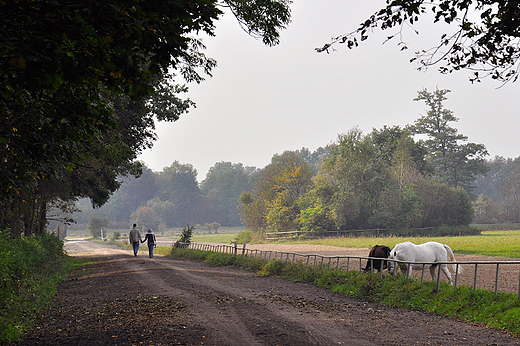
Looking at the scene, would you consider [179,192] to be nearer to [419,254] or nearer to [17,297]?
[419,254]

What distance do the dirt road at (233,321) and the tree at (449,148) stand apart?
68.2 m

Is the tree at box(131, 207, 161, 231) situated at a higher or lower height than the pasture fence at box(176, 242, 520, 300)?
lower

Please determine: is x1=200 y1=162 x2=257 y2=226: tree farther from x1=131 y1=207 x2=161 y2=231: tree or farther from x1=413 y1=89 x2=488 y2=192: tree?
x1=413 y1=89 x2=488 y2=192: tree

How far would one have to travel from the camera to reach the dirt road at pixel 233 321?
21.6ft

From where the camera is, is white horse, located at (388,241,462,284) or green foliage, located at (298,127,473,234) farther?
green foliage, located at (298,127,473,234)

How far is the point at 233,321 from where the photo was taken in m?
7.78

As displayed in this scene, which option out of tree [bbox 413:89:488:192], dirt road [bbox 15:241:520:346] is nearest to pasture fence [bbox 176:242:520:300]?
dirt road [bbox 15:241:520:346]

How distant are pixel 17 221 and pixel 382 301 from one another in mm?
15415

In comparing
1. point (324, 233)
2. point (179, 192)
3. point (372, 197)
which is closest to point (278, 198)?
point (324, 233)

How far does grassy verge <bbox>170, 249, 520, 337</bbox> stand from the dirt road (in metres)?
0.37

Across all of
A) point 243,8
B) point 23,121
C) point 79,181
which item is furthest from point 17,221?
point 243,8

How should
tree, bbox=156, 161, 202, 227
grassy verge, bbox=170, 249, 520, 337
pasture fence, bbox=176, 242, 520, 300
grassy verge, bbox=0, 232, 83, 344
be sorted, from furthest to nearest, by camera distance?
tree, bbox=156, 161, 202, 227 → pasture fence, bbox=176, 242, 520, 300 → grassy verge, bbox=170, 249, 520, 337 → grassy verge, bbox=0, 232, 83, 344

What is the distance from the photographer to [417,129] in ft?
247

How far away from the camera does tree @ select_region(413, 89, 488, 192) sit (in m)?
72.4
